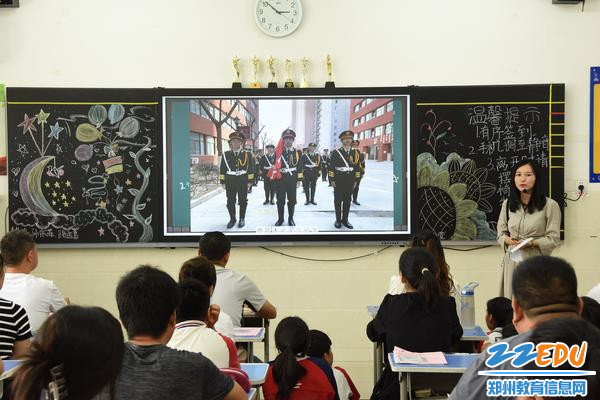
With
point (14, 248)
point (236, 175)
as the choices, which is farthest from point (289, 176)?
point (14, 248)

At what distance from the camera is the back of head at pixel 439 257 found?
11.3ft

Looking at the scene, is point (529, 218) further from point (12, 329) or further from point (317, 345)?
point (12, 329)

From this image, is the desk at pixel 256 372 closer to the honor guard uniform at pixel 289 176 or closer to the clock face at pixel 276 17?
the honor guard uniform at pixel 289 176

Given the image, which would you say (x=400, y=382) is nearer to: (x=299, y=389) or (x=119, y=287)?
(x=299, y=389)

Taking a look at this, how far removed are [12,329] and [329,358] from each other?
1.48 m

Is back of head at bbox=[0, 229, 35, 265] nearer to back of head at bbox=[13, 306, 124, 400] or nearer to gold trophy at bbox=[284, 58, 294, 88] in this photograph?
back of head at bbox=[13, 306, 124, 400]

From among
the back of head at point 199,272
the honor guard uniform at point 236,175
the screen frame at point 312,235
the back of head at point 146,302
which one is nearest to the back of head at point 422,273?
the back of head at point 199,272

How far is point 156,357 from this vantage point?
1712mm

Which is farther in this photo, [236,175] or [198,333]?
[236,175]

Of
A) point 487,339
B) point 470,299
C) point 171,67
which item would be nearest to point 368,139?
point 171,67

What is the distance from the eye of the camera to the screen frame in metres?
5.54

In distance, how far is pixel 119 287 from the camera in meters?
1.84

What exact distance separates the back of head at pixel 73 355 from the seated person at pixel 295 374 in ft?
4.96

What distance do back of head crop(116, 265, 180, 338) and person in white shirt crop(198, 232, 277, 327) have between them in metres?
1.82
